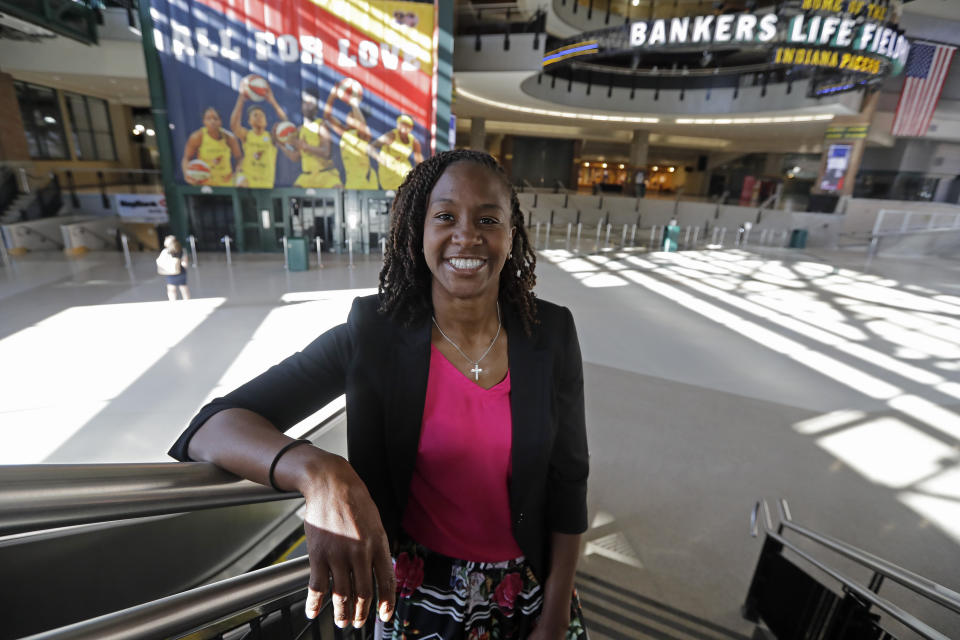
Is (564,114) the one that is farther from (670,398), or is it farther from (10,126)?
(10,126)

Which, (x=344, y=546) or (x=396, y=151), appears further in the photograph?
(x=396, y=151)

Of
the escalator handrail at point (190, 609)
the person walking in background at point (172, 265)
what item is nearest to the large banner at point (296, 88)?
the person walking in background at point (172, 265)

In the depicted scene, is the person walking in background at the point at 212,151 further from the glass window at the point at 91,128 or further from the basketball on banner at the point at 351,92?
the glass window at the point at 91,128

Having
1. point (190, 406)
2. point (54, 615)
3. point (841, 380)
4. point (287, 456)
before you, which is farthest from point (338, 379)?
point (841, 380)

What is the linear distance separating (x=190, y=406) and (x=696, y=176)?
38.2m

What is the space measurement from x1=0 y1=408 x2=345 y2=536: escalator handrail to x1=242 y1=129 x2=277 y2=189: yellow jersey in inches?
558

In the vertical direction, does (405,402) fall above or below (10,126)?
below

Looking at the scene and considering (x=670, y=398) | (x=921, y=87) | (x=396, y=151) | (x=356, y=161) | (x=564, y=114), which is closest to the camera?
(x=670, y=398)

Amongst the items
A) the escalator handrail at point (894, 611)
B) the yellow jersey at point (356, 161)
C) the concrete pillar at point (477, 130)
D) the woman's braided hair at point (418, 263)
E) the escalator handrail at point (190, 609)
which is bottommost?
the escalator handrail at point (894, 611)

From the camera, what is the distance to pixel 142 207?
1631 centimetres

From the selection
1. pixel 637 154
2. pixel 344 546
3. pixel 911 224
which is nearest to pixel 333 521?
pixel 344 546

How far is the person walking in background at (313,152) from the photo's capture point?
12.9 metres

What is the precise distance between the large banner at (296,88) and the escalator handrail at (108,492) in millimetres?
13843

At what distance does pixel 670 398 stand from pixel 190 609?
572 centimetres
